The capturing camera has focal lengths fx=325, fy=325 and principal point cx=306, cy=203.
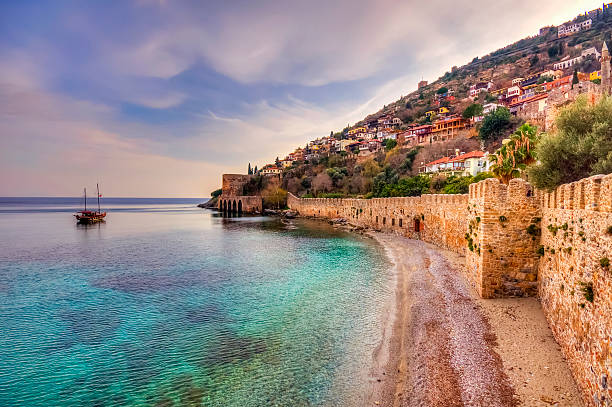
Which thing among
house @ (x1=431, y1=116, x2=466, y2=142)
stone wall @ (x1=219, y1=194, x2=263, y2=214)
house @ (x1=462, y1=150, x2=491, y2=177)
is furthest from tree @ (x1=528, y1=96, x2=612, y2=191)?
stone wall @ (x1=219, y1=194, x2=263, y2=214)

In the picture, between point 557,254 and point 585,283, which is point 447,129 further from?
point 585,283

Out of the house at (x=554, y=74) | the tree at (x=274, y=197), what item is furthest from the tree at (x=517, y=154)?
the house at (x=554, y=74)

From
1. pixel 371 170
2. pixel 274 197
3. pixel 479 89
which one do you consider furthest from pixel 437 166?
pixel 479 89

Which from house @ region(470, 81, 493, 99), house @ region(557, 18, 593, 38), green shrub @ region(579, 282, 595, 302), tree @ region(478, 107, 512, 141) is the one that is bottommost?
green shrub @ region(579, 282, 595, 302)

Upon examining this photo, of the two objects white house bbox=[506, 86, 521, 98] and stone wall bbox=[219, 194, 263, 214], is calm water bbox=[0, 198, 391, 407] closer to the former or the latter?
stone wall bbox=[219, 194, 263, 214]

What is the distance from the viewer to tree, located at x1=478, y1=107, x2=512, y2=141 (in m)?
52.8

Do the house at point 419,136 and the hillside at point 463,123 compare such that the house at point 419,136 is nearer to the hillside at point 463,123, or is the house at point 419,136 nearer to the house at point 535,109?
the hillside at point 463,123

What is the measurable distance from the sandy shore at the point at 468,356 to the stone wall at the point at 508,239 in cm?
60

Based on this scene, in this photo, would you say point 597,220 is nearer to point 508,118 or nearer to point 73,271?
point 73,271

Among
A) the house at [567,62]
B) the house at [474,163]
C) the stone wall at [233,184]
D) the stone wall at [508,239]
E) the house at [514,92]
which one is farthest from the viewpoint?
the stone wall at [233,184]

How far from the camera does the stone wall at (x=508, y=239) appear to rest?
36.8 ft

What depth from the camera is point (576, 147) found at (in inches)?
411

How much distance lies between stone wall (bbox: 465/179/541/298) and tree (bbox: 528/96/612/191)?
31.9 inches

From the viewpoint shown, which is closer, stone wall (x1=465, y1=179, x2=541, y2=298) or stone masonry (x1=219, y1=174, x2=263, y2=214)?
stone wall (x1=465, y1=179, x2=541, y2=298)
